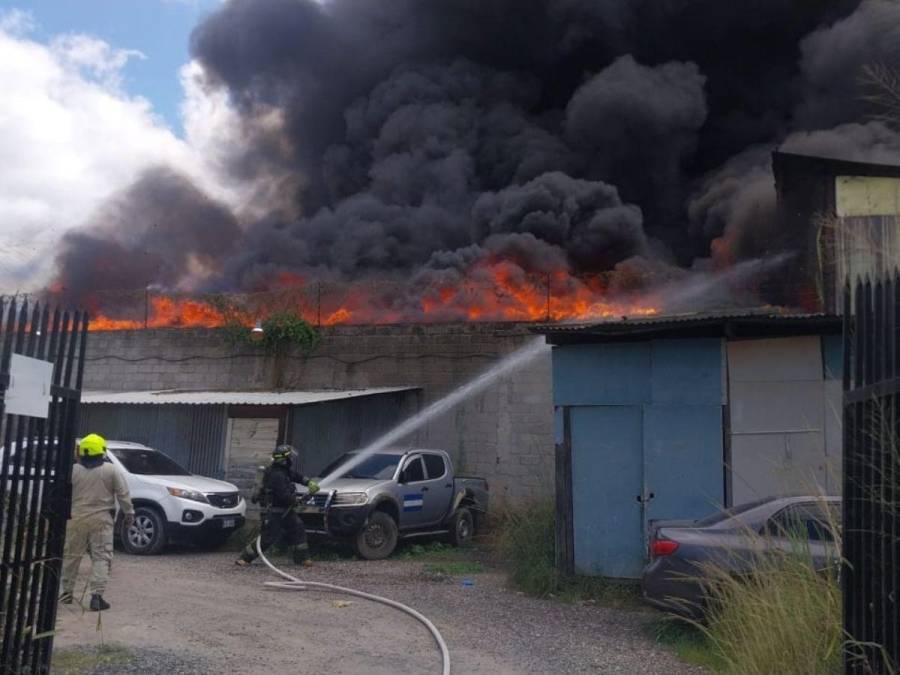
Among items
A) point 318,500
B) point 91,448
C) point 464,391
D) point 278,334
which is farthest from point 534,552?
point 278,334

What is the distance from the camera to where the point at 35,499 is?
460 centimetres

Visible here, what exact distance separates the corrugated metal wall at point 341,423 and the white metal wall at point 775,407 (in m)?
7.32

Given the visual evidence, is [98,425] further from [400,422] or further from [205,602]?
[205,602]

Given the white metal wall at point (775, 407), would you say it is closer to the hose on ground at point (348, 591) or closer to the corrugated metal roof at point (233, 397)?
the hose on ground at point (348, 591)

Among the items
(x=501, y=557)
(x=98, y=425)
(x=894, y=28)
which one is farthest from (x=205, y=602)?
(x=894, y=28)

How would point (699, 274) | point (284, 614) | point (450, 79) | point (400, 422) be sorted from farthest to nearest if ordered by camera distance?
1. point (450, 79)
2. point (699, 274)
3. point (400, 422)
4. point (284, 614)

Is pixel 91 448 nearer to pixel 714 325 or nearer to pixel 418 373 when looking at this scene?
pixel 714 325

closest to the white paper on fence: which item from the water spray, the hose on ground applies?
the hose on ground

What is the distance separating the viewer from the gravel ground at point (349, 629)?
22.2 ft

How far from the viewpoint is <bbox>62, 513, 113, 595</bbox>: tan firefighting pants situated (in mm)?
8070

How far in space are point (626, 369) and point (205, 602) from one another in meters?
5.28

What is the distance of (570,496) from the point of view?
10.3m

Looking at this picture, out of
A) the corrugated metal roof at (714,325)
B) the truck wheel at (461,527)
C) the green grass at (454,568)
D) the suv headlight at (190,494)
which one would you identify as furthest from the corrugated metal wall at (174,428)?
the corrugated metal roof at (714,325)

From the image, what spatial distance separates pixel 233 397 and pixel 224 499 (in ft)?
8.87
